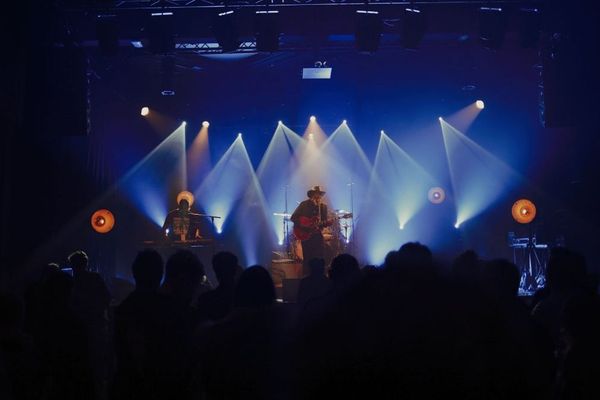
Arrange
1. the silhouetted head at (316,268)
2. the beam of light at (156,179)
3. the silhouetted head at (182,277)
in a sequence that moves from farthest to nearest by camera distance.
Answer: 1. the beam of light at (156,179)
2. the silhouetted head at (316,268)
3. the silhouetted head at (182,277)

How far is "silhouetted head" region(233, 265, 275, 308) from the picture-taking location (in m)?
2.48

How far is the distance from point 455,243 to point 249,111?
A: 501cm

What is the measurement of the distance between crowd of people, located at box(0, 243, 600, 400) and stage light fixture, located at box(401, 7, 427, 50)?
15.7 ft

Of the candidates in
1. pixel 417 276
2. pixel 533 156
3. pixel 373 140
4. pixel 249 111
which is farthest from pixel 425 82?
pixel 417 276

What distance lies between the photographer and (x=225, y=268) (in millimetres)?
3465

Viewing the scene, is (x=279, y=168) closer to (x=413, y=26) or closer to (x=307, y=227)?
(x=307, y=227)

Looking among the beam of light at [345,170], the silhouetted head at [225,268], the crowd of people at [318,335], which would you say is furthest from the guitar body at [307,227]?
the silhouetted head at [225,268]

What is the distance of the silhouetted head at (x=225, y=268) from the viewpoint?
11.3 feet

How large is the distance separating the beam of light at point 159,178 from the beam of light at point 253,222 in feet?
4.43

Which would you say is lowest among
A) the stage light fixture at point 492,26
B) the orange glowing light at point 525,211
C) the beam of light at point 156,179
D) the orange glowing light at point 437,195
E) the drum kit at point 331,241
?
the drum kit at point 331,241

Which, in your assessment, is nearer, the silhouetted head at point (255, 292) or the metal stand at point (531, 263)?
the silhouetted head at point (255, 292)

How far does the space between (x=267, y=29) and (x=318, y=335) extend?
8.15 metres

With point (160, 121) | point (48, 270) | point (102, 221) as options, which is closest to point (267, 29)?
point (102, 221)

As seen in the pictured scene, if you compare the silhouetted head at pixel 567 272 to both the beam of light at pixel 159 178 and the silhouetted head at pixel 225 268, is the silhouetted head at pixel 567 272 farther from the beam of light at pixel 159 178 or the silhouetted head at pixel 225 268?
the beam of light at pixel 159 178
